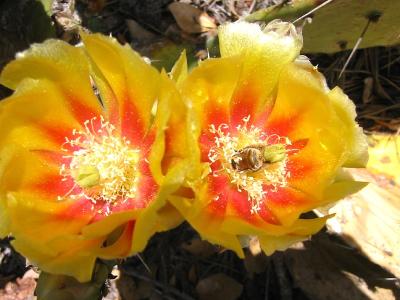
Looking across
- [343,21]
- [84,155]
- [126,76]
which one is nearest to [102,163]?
[84,155]

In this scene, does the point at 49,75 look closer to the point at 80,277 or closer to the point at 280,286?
the point at 80,277

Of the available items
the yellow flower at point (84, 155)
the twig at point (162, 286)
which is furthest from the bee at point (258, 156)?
the twig at point (162, 286)

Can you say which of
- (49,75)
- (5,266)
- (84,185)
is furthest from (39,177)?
(5,266)

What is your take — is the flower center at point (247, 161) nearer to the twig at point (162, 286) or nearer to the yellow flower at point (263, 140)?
the yellow flower at point (263, 140)

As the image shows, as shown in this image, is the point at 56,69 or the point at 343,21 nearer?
the point at 56,69

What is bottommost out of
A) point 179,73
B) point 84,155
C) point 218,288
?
point 218,288

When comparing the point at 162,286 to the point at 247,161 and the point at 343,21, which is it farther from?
the point at 343,21
